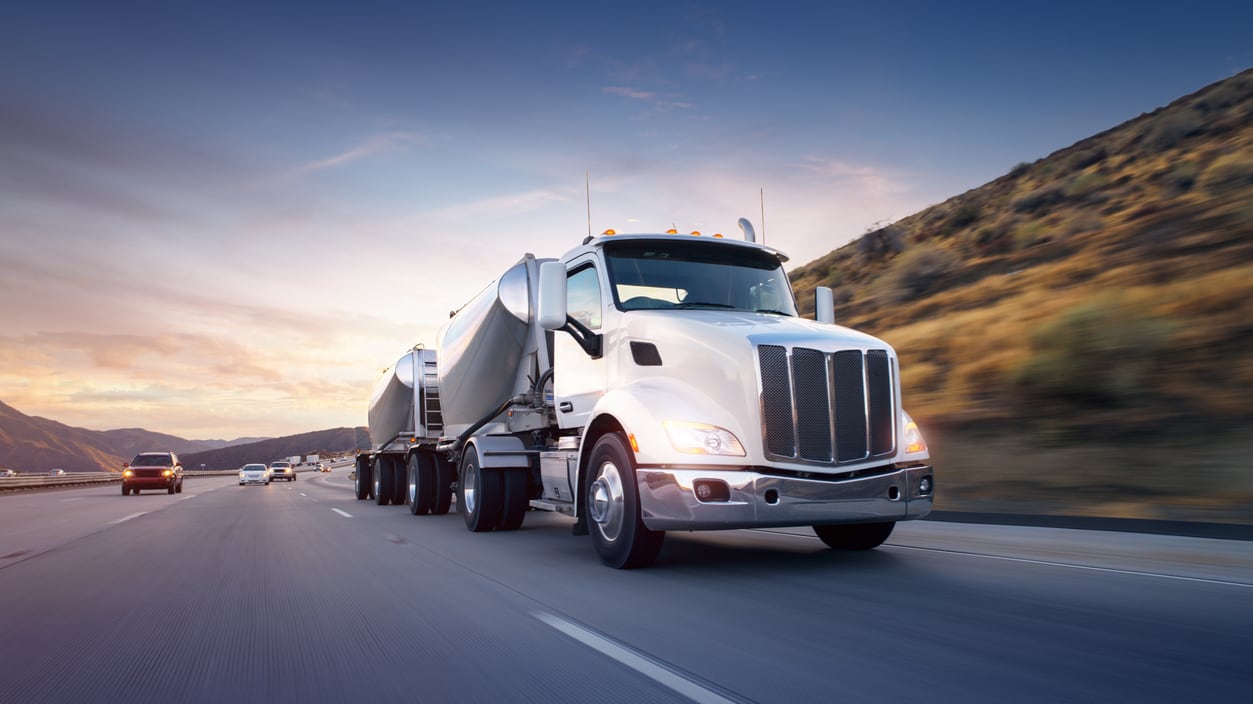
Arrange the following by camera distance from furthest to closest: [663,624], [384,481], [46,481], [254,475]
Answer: [254,475]
[46,481]
[384,481]
[663,624]

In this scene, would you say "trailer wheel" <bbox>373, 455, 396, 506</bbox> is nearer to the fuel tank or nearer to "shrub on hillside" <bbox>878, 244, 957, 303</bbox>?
the fuel tank

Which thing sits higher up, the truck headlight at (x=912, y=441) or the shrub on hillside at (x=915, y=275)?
the shrub on hillside at (x=915, y=275)

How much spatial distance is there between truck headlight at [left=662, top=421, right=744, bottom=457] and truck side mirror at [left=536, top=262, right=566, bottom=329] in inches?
78.4

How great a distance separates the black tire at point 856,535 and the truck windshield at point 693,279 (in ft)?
7.08

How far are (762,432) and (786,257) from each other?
331cm

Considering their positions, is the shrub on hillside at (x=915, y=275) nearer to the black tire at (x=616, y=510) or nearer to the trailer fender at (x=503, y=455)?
the trailer fender at (x=503, y=455)

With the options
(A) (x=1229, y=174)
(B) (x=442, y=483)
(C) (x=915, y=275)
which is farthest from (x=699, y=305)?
(A) (x=1229, y=174)

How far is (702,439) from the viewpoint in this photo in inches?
286

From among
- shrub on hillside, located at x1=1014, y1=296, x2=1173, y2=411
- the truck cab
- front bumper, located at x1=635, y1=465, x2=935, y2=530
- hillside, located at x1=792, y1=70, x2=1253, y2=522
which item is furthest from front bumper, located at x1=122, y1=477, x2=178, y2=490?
front bumper, located at x1=635, y1=465, x2=935, y2=530

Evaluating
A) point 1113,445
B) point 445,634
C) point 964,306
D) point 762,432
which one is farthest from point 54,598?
point 964,306

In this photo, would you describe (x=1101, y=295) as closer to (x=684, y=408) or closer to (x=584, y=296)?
(x=584, y=296)

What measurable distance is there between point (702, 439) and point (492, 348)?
5.72 metres

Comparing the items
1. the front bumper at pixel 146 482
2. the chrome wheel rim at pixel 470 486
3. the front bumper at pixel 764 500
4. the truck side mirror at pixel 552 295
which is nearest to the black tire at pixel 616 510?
the front bumper at pixel 764 500

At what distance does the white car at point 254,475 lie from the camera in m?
47.0
